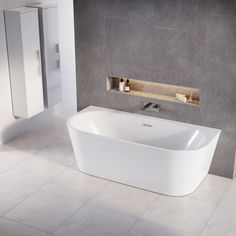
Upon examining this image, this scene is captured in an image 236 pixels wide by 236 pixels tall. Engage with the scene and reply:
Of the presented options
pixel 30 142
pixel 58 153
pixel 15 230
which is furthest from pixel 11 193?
pixel 30 142

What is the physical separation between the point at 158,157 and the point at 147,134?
803mm

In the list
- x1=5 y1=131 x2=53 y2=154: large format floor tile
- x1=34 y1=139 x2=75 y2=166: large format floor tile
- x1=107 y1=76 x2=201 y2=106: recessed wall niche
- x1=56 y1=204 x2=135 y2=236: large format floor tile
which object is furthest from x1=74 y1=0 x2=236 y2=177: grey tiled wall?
x1=56 y1=204 x2=135 y2=236: large format floor tile

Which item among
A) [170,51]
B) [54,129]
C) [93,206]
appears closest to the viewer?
[93,206]

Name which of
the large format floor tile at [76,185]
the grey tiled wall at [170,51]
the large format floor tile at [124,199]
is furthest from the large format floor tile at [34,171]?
the grey tiled wall at [170,51]

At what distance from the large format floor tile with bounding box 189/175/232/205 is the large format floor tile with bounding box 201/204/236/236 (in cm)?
15

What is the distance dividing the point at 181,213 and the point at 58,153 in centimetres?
186

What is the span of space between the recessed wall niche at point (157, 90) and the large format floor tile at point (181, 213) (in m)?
1.07

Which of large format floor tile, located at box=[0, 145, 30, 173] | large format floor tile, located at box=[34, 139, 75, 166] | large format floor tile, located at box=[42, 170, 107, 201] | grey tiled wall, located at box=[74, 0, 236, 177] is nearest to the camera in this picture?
grey tiled wall, located at box=[74, 0, 236, 177]

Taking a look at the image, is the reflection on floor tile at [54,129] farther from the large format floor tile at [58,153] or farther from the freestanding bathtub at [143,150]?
the freestanding bathtub at [143,150]

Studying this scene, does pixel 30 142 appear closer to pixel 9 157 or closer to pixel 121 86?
pixel 9 157

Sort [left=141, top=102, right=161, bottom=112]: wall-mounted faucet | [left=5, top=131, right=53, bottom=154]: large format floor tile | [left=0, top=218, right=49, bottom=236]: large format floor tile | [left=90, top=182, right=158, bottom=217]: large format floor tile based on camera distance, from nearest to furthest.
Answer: [left=0, top=218, right=49, bottom=236]: large format floor tile, [left=90, top=182, right=158, bottom=217]: large format floor tile, [left=141, top=102, right=161, bottom=112]: wall-mounted faucet, [left=5, top=131, right=53, bottom=154]: large format floor tile

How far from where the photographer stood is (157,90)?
507 cm

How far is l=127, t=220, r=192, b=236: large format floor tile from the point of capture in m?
3.87

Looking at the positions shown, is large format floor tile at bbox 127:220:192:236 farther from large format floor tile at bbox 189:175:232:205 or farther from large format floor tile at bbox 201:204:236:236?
large format floor tile at bbox 189:175:232:205
